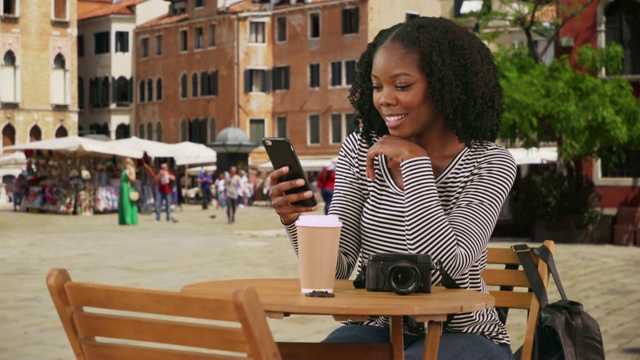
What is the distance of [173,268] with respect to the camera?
51.0ft

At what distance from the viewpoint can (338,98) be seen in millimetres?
65938

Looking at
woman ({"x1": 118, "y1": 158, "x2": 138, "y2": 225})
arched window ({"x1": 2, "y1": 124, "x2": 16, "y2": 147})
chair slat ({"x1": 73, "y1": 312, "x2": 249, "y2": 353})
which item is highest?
chair slat ({"x1": 73, "y1": 312, "x2": 249, "y2": 353})

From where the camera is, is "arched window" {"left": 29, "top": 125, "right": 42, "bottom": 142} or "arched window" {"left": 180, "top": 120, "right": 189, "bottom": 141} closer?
"arched window" {"left": 29, "top": 125, "right": 42, "bottom": 142}

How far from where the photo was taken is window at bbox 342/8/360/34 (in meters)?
64.7

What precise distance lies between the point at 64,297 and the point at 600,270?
44.8 ft

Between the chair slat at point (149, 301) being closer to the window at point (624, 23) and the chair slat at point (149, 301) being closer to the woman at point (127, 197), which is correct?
the window at point (624, 23)

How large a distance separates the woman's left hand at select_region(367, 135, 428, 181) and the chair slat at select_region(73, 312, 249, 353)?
3.48 ft

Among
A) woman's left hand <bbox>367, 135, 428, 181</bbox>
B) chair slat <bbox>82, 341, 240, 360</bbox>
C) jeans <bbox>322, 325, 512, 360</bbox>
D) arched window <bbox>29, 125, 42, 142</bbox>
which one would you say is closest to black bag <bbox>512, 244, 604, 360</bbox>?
jeans <bbox>322, 325, 512, 360</bbox>

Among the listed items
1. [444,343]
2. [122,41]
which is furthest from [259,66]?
[444,343]

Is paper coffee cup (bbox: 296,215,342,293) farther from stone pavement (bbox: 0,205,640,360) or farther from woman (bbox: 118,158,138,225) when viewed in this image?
woman (bbox: 118,158,138,225)

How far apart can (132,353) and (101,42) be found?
78.7 m

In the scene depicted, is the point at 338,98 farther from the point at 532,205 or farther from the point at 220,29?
the point at 532,205

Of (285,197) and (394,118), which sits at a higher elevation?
(394,118)

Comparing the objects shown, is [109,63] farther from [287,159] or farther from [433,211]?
[433,211]
